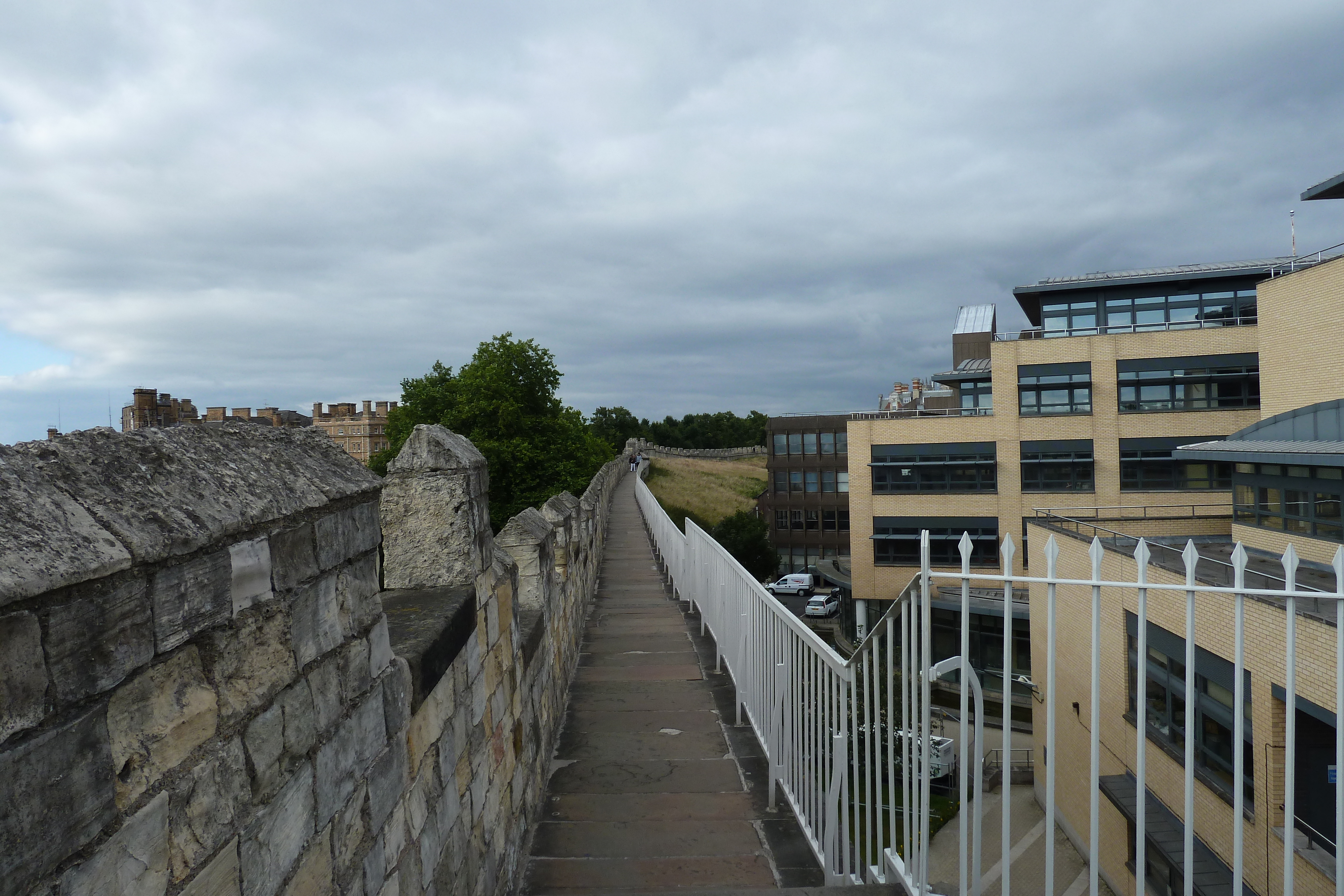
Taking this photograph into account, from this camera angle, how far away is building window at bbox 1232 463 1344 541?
1449cm

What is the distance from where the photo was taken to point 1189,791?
94.2 inches

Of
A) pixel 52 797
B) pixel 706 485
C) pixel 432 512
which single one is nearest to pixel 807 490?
pixel 706 485

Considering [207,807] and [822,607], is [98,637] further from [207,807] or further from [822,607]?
[822,607]

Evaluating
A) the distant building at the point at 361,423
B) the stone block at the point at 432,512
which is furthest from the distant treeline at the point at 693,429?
the stone block at the point at 432,512

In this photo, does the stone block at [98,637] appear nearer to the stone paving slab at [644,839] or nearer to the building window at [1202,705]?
the stone paving slab at [644,839]

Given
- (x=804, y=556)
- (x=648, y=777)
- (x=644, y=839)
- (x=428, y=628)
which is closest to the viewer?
(x=428, y=628)

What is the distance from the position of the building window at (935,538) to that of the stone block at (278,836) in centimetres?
2787

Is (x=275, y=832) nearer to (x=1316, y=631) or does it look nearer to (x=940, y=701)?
(x=1316, y=631)

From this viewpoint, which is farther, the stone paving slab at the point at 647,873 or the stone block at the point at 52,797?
the stone paving slab at the point at 647,873

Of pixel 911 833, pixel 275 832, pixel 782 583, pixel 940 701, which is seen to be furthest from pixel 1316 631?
pixel 782 583

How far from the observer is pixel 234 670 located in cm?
168

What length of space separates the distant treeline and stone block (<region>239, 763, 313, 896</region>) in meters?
87.5

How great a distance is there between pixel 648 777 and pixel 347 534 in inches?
140

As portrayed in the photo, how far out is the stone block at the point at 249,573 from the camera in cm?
167
